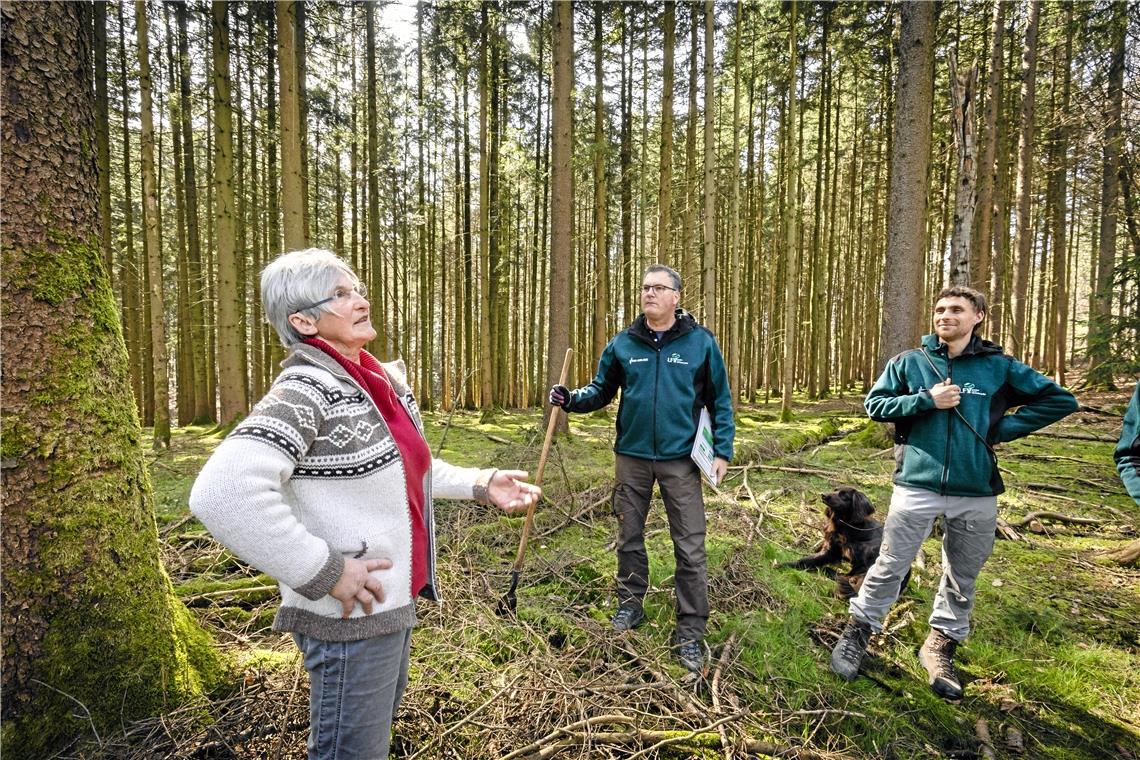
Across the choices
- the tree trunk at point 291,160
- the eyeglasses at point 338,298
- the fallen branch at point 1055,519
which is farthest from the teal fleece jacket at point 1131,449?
the tree trunk at point 291,160

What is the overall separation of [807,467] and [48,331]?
313 inches

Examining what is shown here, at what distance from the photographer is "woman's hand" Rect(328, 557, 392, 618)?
1.35 m

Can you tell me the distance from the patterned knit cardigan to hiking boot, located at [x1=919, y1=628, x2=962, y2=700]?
3.24m

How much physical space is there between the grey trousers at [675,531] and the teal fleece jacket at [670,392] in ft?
0.40

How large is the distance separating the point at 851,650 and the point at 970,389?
5.67 feet

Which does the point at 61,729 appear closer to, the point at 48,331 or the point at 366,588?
the point at 48,331

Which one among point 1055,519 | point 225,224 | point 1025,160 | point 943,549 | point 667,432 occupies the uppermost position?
point 1025,160

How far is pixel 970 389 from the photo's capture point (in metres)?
3.00

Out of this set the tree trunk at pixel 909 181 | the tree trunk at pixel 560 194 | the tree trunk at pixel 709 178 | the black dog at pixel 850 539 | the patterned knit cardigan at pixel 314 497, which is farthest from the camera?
the tree trunk at pixel 709 178

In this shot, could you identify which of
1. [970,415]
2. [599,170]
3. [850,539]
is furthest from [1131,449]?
[599,170]

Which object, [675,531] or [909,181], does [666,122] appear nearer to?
[909,181]

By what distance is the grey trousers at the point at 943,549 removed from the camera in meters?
2.99

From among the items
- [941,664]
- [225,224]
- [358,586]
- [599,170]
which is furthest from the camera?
[599,170]

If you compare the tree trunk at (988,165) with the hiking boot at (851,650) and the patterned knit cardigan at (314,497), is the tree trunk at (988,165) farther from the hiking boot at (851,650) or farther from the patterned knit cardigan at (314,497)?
the patterned knit cardigan at (314,497)
